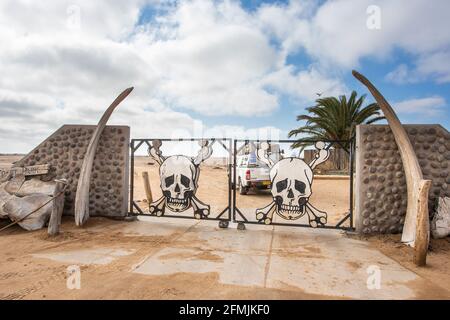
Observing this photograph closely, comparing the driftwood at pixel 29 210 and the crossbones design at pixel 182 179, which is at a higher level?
the crossbones design at pixel 182 179

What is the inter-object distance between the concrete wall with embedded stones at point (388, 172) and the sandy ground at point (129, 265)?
463 millimetres

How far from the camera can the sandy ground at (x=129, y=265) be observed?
3.16m

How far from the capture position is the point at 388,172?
5.75 meters

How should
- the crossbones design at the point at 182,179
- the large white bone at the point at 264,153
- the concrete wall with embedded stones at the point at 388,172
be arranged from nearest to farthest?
the concrete wall with embedded stones at the point at 388,172, the large white bone at the point at 264,153, the crossbones design at the point at 182,179

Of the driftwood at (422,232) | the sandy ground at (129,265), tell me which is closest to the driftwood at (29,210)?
the sandy ground at (129,265)

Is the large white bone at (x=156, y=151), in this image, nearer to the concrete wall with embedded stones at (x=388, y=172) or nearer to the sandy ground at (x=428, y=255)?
the concrete wall with embedded stones at (x=388, y=172)

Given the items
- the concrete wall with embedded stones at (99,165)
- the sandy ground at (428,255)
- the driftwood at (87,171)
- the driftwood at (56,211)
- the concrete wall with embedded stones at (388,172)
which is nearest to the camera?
the sandy ground at (428,255)

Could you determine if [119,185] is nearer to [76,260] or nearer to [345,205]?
[76,260]

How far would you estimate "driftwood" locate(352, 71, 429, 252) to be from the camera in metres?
5.10

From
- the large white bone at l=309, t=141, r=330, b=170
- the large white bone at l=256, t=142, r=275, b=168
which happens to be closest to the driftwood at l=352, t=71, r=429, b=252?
the large white bone at l=309, t=141, r=330, b=170

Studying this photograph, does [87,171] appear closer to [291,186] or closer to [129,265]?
[129,265]

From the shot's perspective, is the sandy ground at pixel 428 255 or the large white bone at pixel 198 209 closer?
the sandy ground at pixel 428 255

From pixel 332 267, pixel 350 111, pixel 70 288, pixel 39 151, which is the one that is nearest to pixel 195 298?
pixel 70 288

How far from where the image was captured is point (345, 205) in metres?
9.91
